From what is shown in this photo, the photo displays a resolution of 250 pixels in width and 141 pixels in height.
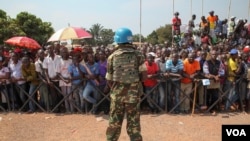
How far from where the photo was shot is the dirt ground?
6039 millimetres

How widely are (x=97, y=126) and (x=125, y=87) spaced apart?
2510 mm

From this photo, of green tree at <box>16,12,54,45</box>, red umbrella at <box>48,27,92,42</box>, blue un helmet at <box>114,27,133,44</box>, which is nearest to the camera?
blue un helmet at <box>114,27,133,44</box>

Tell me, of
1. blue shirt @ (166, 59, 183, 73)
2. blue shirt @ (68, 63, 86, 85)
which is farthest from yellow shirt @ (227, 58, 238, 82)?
blue shirt @ (68, 63, 86, 85)

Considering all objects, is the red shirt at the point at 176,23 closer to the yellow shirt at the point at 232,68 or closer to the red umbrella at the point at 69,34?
the red umbrella at the point at 69,34

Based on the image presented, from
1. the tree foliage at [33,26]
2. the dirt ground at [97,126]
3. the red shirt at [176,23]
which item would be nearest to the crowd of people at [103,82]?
the dirt ground at [97,126]

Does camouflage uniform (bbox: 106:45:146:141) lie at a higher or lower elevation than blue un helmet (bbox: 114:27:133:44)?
lower

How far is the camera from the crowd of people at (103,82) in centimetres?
781

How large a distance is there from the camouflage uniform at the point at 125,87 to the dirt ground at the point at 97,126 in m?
1.35

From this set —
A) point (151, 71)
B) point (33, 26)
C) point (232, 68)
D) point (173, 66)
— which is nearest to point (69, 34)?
point (151, 71)

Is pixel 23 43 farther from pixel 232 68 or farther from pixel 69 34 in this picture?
pixel 232 68

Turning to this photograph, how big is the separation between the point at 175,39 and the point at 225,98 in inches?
247

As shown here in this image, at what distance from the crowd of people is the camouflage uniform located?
120 inches

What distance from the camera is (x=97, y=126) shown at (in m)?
6.77

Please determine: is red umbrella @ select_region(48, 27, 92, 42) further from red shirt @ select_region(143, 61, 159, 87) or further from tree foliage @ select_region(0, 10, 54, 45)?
tree foliage @ select_region(0, 10, 54, 45)
